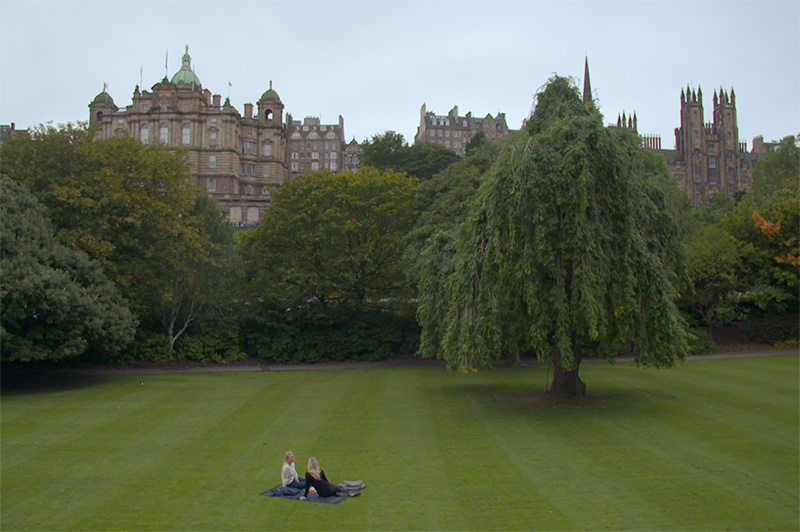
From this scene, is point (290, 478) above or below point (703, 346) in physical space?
below

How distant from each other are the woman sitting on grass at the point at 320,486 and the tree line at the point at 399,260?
8.38 meters

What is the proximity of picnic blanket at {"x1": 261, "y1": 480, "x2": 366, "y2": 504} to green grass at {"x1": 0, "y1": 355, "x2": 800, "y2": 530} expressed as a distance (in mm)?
269

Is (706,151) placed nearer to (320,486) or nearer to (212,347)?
(212,347)

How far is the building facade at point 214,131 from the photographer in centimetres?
9888

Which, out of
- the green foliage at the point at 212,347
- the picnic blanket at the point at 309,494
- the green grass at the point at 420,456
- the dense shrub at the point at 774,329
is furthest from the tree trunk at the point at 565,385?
the dense shrub at the point at 774,329

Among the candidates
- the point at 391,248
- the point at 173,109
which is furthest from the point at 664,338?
the point at 173,109

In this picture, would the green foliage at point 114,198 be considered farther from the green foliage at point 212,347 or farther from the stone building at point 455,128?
the stone building at point 455,128

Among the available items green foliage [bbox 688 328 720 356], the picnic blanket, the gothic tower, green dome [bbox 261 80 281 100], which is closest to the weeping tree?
the picnic blanket

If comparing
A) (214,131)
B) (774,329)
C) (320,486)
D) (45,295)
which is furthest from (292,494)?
(214,131)

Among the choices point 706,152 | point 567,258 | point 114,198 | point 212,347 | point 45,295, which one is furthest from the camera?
point 706,152

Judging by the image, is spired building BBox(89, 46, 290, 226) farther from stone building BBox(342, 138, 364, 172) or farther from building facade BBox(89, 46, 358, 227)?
stone building BBox(342, 138, 364, 172)

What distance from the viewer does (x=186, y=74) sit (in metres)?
108

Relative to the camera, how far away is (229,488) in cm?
1396

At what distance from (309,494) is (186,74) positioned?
105766mm
